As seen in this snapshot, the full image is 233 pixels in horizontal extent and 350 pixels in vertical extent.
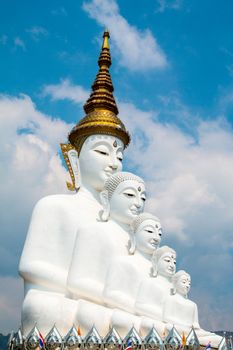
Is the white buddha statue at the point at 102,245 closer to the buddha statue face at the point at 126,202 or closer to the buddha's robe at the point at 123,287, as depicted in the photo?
the buddha statue face at the point at 126,202

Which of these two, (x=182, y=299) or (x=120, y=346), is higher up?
(x=182, y=299)

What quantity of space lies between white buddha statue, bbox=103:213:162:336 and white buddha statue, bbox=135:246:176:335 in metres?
0.13

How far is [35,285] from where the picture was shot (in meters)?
10.9

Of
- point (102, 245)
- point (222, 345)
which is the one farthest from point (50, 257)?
point (222, 345)

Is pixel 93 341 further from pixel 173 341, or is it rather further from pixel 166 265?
pixel 166 265

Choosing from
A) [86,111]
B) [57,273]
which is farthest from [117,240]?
[86,111]

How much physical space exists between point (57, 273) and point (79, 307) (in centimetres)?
112

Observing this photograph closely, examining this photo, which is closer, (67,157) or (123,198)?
(123,198)

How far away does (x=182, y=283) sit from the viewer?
12.4 meters

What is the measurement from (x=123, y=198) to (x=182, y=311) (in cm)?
311

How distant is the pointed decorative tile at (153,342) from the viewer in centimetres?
886

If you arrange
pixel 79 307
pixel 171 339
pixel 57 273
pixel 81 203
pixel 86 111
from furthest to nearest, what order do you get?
pixel 86 111 < pixel 81 203 < pixel 57 273 < pixel 79 307 < pixel 171 339

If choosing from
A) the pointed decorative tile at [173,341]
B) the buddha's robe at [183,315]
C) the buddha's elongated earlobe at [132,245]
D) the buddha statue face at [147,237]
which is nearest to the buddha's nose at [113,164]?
the buddha statue face at [147,237]

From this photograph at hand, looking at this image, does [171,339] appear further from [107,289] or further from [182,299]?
[182,299]
